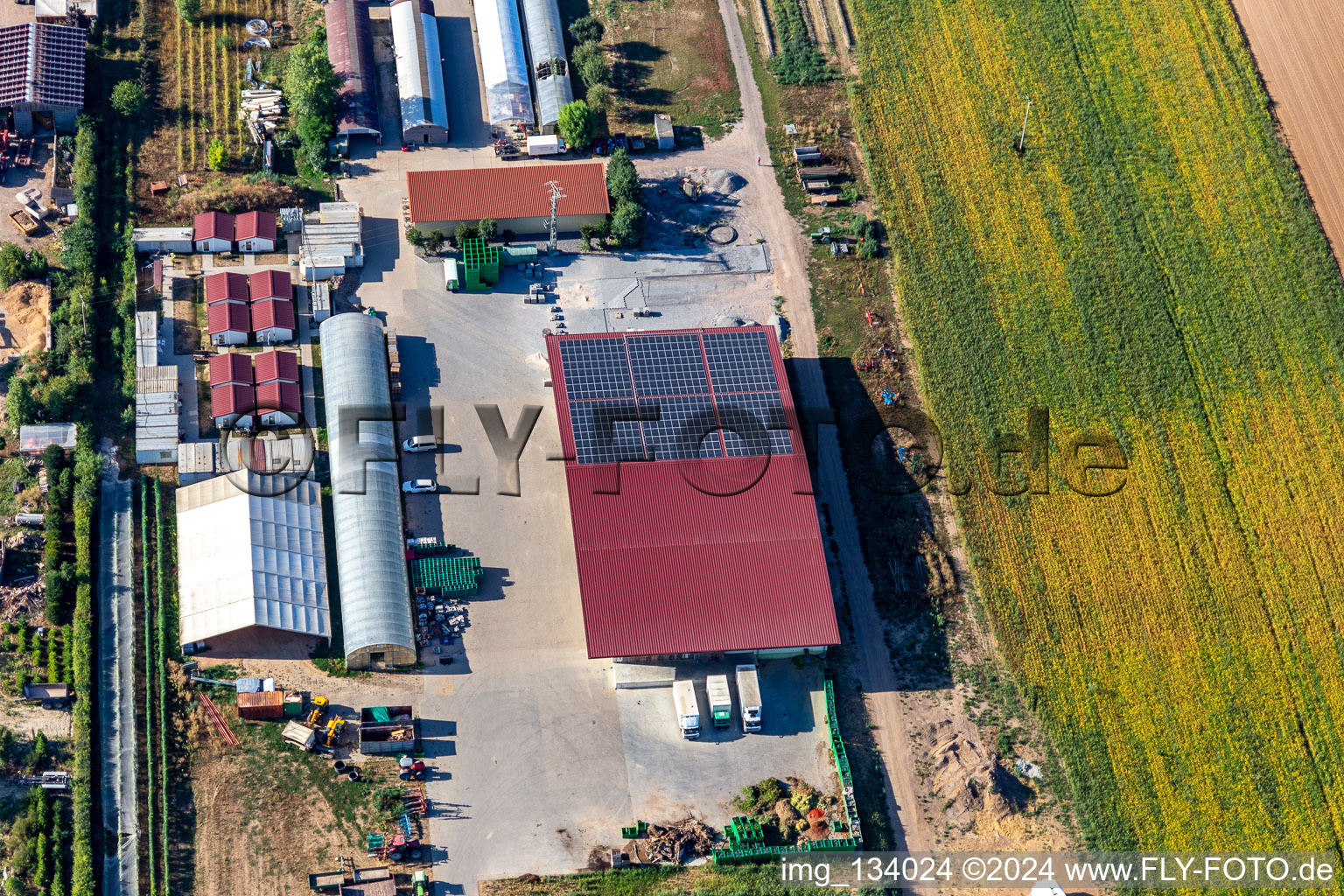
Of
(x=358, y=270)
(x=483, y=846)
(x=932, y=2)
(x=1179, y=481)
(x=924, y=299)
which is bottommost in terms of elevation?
(x=483, y=846)

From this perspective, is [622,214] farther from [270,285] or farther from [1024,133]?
[1024,133]

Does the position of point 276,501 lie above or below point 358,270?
below

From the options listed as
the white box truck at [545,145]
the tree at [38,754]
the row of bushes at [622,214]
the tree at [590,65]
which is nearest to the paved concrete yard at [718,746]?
the tree at [38,754]

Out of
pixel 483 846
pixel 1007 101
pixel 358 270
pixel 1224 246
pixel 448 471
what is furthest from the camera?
pixel 1007 101

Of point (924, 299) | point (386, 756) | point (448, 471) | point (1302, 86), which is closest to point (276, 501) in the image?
point (448, 471)

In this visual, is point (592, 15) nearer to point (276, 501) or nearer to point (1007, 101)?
point (1007, 101)

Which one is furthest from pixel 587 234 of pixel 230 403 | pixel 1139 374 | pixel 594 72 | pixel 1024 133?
pixel 1139 374
